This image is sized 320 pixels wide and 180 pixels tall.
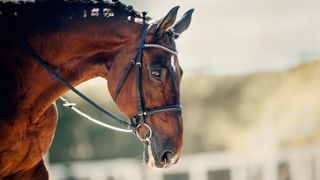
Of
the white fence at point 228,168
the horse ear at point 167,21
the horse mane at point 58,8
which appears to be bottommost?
the white fence at point 228,168

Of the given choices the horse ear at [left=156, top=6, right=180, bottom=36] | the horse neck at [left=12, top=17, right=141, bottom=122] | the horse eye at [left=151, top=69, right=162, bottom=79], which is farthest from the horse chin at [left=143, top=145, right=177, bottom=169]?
the horse ear at [left=156, top=6, right=180, bottom=36]

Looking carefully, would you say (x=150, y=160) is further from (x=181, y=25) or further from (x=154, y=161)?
(x=181, y=25)

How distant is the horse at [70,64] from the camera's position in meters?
4.60

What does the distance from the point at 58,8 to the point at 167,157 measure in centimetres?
129

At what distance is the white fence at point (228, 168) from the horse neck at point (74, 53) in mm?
7009

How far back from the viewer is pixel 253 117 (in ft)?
60.2

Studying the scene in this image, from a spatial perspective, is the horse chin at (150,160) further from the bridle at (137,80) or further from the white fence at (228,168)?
the white fence at (228,168)

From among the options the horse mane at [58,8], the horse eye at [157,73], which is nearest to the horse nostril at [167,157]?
the horse eye at [157,73]

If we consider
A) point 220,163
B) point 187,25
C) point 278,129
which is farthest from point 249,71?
point 187,25

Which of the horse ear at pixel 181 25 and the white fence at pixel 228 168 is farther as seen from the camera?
the white fence at pixel 228 168

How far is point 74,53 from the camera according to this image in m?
4.81

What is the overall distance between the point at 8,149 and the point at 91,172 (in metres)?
7.54

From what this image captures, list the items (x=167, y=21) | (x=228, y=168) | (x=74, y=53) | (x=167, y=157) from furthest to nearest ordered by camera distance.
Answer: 1. (x=228, y=168)
2. (x=74, y=53)
3. (x=167, y=21)
4. (x=167, y=157)

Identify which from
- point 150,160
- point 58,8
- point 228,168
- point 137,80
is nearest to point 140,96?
point 137,80
